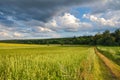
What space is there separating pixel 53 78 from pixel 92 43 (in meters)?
166

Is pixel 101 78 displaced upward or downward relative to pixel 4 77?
downward

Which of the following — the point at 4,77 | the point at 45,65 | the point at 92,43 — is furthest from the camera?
the point at 92,43

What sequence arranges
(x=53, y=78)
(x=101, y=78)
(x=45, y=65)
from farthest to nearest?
(x=101, y=78) < (x=45, y=65) < (x=53, y=78)

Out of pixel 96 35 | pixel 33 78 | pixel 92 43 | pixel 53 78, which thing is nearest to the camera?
pixel 33 78

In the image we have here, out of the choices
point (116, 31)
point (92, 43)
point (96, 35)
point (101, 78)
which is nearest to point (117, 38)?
point (116, 31)

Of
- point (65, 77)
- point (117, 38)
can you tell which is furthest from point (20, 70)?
point (117, 38)

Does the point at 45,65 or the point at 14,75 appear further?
the point at 45,65

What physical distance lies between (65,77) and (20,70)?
3.03m

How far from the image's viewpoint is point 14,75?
1312 cm

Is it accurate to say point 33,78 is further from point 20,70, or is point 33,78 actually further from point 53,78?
point 53,78

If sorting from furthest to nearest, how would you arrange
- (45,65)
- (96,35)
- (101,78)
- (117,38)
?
→ (96,35)
(117,38)
(101,78)
(45,65)

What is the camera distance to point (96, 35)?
19625 cm

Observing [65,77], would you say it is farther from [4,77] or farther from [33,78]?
[4,77]

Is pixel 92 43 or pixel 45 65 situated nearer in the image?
pixel 45 65
